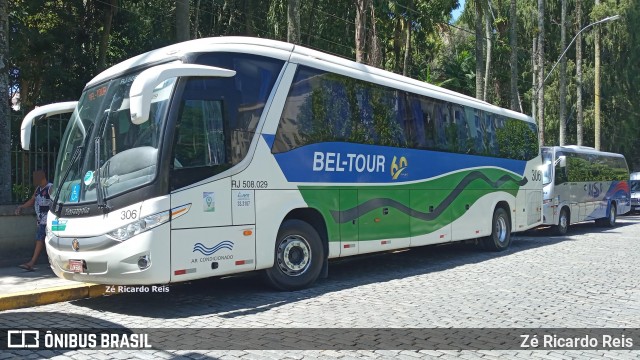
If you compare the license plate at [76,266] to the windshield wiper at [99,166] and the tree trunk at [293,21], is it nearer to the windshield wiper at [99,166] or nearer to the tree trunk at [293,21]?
the windshield wiper at [99,166]

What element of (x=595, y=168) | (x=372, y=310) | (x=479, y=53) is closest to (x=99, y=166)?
(x=372, y=310)

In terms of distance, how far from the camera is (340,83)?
389 inches

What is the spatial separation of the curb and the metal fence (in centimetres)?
363

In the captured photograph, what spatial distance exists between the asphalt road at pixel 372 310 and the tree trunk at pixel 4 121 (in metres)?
4.01

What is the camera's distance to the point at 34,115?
8.77 meters

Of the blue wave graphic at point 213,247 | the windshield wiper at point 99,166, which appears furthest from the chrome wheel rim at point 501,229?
the windshield wiper at point 99,166

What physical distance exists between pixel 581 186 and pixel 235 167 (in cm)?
1722

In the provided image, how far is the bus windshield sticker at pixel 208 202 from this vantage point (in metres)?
7.52

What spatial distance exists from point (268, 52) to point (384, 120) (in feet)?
10.1

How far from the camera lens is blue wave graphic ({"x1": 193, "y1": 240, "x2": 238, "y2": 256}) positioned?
738 cm

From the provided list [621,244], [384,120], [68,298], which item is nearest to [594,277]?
[384,120]

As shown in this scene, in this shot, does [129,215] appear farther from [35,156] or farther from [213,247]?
[35,156]

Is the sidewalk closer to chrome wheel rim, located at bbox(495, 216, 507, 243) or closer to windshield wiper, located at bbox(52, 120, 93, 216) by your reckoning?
windshield wiper, located at bbox(52, 120, 93, 216)

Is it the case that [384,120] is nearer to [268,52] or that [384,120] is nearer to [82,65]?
[268,52]
